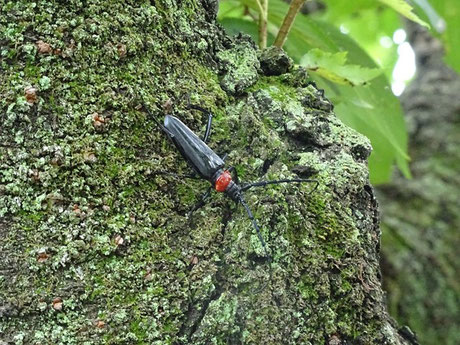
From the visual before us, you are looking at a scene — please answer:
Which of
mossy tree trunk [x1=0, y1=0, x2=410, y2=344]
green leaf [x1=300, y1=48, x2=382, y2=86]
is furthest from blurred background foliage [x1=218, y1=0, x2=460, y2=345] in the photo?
mossy tree trunk [x1=0, y1=0, x2=410, y2=344]

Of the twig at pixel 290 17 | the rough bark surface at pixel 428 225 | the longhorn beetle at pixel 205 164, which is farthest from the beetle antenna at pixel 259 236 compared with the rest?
the rough bark surface at pixel 428 225

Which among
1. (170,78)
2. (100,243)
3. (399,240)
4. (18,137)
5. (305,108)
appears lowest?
(399,240)

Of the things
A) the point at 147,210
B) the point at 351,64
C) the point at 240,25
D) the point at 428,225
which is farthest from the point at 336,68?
the point at 428,225

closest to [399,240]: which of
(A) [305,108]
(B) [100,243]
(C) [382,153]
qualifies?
(C) [382,153]

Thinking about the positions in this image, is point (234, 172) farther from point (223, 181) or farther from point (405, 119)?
point (405, 119)

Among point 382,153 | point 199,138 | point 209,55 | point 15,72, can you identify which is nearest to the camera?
point 15,72

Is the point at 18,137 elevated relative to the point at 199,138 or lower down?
lower down

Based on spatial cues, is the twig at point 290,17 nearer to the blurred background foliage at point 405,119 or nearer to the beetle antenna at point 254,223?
the blurred background foliage at point 405,119

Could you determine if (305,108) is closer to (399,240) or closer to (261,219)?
(261,219)
